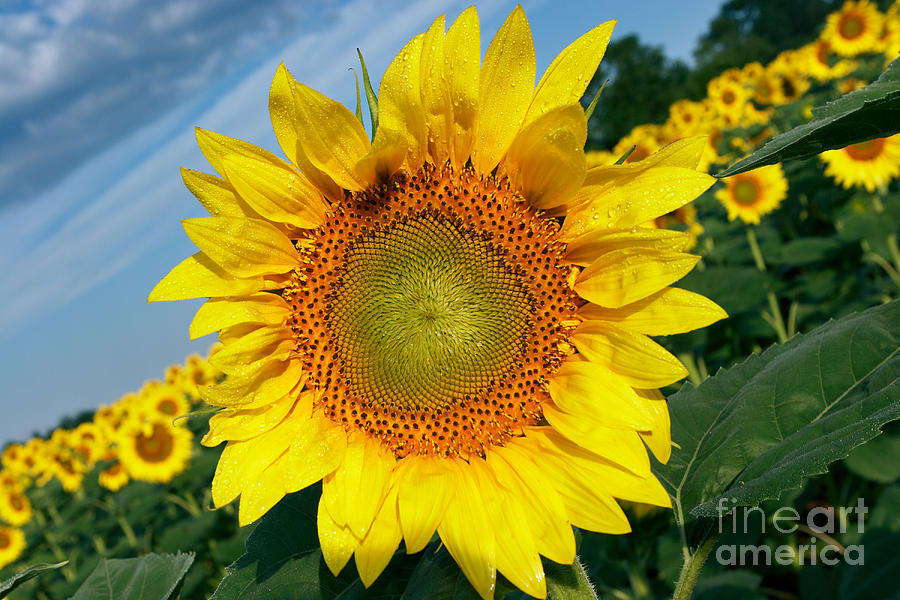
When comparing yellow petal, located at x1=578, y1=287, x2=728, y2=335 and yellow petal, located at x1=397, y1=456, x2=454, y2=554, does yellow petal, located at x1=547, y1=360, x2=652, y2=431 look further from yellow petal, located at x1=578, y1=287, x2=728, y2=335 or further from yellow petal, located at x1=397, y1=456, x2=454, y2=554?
yellow petal, located at x1=397, y1=456, x2=454, y2=554

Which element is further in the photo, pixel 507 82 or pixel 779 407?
pixel 779 407

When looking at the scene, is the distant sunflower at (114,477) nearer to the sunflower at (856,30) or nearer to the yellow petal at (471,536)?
the yellow petal at (471,536)

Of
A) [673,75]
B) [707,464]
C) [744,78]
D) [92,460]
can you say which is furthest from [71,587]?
[673,75]

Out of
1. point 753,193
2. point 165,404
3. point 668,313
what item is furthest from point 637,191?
point 165,404

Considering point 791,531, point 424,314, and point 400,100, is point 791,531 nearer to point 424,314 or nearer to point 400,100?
point 424,314

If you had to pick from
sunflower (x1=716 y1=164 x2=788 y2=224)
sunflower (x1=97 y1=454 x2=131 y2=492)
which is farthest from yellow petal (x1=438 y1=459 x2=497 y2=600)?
sunflower (x1=97 y1=454 x2=131 y2=492)

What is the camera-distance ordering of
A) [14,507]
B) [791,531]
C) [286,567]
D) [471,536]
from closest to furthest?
[471,536], [286,567], [791,531], [14,507]

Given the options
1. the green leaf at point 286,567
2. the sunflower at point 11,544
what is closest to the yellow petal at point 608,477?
the green leaf at point 286,567
